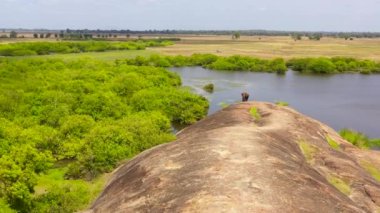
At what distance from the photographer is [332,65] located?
11719 centimetres

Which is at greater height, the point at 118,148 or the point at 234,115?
the point at 234,115

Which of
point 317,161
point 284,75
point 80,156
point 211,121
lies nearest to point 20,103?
point 80,156

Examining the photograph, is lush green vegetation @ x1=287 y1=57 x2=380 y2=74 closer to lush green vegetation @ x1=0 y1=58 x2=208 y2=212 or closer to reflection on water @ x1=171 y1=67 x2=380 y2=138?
reflection on water @ x1=171 y1=67 x2=380 y2=138

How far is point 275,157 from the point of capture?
21.3 meters

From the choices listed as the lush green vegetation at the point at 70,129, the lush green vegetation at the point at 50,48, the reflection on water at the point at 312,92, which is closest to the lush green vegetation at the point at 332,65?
the reflection on water at the point at 312,92

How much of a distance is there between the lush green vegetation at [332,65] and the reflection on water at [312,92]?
517cm

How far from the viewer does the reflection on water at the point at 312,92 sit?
6467 centimetres

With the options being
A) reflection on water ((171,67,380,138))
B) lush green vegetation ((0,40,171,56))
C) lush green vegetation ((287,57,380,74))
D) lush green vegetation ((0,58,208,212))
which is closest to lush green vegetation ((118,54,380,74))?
lush green vegetation ((287,57,380,74))

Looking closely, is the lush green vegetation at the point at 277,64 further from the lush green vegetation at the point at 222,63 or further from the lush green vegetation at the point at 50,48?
the lush green vegetation at the point at 50,48

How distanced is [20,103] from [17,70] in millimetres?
27153

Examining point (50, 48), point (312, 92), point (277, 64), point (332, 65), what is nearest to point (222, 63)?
point (277, 64)

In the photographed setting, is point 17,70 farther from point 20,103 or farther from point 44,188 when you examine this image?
point 44,188

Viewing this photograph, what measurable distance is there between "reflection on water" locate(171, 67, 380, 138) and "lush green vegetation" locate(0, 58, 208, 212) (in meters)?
13.0

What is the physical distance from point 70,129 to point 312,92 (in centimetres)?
5767
